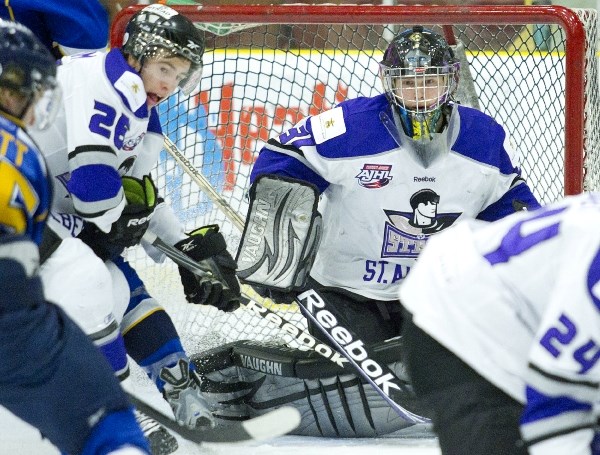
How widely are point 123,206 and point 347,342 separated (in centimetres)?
69

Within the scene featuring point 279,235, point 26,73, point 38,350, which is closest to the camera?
point 38,350

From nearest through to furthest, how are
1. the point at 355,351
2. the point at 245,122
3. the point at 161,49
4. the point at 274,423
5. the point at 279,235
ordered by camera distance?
the point at 274,423 < the point at 161,49 < the point at 355,351 < the point at 279,235 < the point at 245,122

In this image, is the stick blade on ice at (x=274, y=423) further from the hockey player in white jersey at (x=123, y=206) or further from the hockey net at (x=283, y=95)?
the hockey net at (x=283, y=95)

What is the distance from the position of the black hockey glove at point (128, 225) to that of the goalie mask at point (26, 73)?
95 cm

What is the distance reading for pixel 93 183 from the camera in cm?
271

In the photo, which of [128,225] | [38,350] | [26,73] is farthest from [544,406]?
→ [128,225]

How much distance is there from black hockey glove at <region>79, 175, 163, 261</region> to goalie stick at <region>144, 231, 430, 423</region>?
0.63 feet

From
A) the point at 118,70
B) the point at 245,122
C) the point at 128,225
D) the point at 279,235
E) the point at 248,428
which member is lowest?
the point at 248,428

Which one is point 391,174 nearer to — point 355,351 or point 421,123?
point 421,123

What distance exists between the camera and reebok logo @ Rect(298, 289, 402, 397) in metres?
2.96

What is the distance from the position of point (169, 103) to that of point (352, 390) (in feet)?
4.31

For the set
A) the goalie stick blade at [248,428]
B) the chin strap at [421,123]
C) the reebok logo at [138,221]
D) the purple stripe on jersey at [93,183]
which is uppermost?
the chin strap at [421,123]

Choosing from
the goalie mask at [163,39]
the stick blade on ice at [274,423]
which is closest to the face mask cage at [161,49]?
the goalie mask at [163,39]

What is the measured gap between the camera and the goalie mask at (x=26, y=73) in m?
1.90
